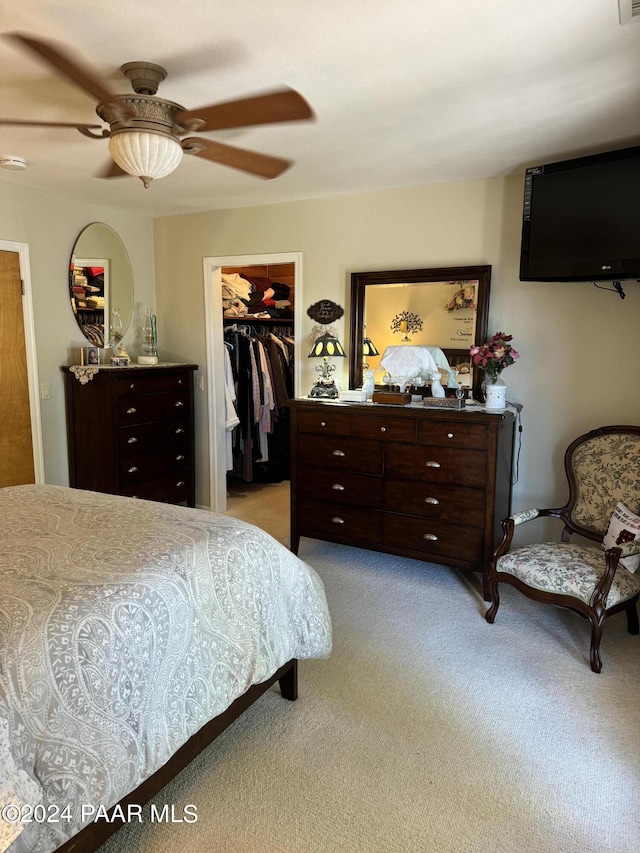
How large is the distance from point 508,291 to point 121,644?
9.92 ft

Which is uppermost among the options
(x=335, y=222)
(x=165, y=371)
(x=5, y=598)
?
(x=335, y=222)

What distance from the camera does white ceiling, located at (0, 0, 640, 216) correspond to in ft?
5.62

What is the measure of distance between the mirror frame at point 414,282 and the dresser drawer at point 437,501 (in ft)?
2.35

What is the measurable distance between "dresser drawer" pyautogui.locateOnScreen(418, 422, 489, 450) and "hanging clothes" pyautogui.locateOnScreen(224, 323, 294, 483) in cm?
216

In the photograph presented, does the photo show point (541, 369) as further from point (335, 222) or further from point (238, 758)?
point (238, 758)

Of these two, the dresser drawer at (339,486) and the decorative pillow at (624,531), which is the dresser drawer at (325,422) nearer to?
the dresser drawer at (339,486)

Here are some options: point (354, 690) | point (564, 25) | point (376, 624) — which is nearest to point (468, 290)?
point (564, 25)

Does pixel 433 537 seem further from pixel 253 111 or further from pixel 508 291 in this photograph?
pixel 253 111

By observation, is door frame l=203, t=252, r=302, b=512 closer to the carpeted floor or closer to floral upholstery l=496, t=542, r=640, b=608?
Result: the carpeted floor

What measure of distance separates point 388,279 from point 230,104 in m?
1.97

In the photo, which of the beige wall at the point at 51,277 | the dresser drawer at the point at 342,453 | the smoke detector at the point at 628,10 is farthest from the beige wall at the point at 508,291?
the smoke detector at the point at 628,10

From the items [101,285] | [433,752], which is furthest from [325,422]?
[101,285]

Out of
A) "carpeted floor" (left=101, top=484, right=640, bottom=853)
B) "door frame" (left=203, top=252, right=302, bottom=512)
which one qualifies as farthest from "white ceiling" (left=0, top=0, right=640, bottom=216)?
"carpeted floor" (left=101, top=484, right=640, bottom=853)

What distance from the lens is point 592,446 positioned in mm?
3166
